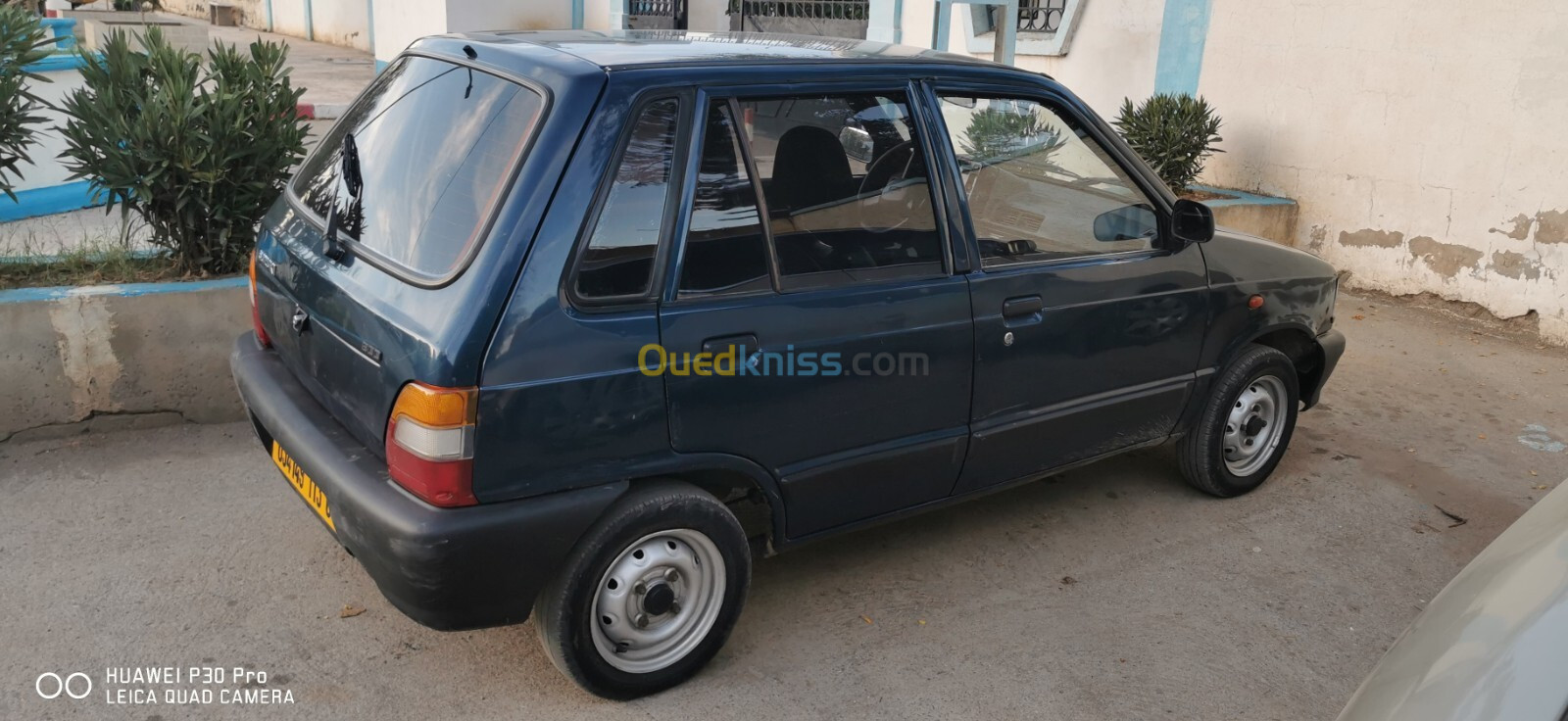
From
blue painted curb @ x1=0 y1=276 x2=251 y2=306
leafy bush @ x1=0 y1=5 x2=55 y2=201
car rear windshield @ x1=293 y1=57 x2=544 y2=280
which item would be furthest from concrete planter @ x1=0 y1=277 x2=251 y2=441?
car rear windshield @ x1=293 y1=57 x2=544 y2=280

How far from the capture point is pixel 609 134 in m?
2.89

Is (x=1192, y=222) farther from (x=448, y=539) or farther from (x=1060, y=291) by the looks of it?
(x=448, y=539)

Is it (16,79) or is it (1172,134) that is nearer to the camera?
(16,79)

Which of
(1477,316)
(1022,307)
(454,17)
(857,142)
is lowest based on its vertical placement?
(1477,316)

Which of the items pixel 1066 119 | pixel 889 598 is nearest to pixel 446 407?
pixel 889 598

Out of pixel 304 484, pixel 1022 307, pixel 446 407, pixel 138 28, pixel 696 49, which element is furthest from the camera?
pixel 138 28

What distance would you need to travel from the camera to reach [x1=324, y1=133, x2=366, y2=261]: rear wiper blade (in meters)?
3.20

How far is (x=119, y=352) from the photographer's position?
4.63 meters

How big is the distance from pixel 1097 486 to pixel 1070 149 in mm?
1513

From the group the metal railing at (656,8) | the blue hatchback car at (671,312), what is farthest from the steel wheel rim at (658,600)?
the metal railing at (656,8)

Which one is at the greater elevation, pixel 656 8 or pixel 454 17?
pixel 656 8

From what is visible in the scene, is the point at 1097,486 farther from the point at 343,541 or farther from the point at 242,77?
the point at 242,77

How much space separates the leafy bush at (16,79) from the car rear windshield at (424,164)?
2.35 m

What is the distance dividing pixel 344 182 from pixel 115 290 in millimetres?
1891
